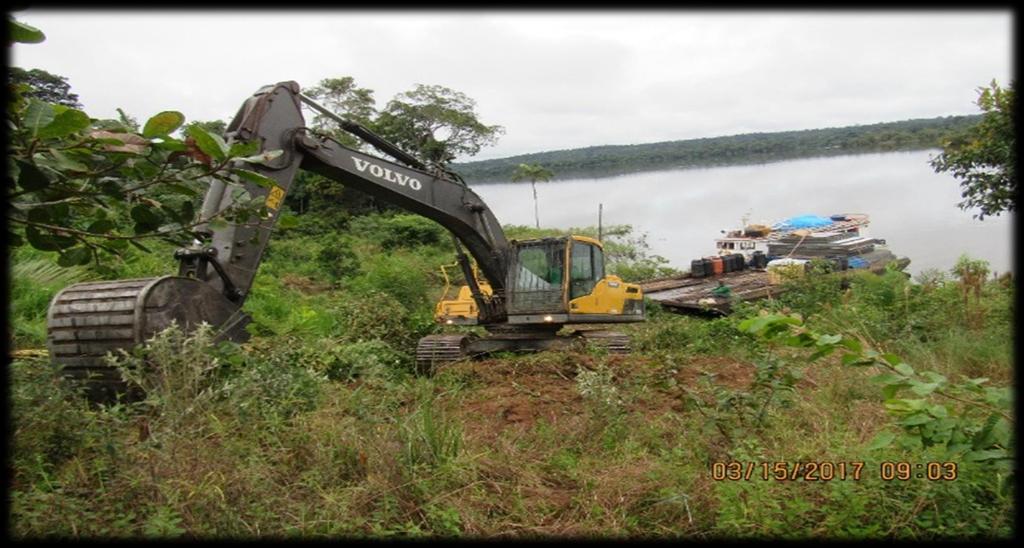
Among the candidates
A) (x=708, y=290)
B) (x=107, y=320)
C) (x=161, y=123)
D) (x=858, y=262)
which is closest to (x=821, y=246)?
(x=858, y=262)

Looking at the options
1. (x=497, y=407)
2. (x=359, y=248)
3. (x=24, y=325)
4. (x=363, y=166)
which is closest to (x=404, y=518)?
(x=497, y=407)

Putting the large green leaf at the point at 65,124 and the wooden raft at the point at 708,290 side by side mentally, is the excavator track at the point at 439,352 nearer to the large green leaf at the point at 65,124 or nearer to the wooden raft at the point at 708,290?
the large green leaf at the point at 65,124

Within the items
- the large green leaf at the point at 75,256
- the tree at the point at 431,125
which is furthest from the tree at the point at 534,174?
the large green leaf at the point at 75,256

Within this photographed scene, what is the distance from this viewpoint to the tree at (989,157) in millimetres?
7740

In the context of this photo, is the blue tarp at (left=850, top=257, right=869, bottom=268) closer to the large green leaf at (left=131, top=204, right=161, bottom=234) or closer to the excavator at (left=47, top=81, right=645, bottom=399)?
the excavator at (left=47, top=81, right=645, bottom=399)

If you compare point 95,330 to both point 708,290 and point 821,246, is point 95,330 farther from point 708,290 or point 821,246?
point 821,246

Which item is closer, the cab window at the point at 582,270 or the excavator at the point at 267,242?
the excavator at the point at 267,242

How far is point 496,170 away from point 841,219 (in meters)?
31.7

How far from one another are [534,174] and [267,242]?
119 feet

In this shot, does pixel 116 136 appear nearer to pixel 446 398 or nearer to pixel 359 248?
pixel 446 398
